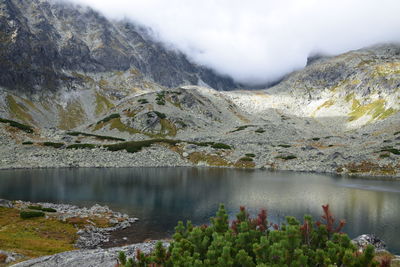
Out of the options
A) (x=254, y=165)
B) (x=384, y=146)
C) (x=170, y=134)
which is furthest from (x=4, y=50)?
(x=384, y=146)

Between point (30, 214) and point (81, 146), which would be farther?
point (81, 146)

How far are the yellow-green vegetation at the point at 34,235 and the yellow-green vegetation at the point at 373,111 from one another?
568 feet

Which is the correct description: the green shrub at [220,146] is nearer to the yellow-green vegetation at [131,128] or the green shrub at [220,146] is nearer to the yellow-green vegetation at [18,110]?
the yellow-green vegetation at [131,128]

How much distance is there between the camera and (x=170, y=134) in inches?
6117

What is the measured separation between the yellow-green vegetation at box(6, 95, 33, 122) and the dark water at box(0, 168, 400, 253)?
336 ft

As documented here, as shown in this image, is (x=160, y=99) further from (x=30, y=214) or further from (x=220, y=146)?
(x=30, y=214)

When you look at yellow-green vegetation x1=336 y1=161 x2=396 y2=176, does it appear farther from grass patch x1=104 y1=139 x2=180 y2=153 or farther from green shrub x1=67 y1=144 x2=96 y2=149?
green shrub x1=67 y1=144 x2=96 y2=149

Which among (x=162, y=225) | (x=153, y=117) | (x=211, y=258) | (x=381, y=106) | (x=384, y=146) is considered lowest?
(x=162, y=225)

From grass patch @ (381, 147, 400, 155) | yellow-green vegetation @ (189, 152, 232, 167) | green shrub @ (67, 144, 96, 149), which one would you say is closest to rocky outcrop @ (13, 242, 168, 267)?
yellow-green vegetation @ (189, 152, 232, 167)

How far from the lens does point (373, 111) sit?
581 feet

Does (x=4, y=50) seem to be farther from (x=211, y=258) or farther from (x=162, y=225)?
(x=211, y=258)

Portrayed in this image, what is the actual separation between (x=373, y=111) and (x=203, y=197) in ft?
534

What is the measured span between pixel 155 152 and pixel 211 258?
4206 inches

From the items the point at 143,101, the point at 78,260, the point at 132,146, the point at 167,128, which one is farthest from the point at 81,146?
the point at 78,260
